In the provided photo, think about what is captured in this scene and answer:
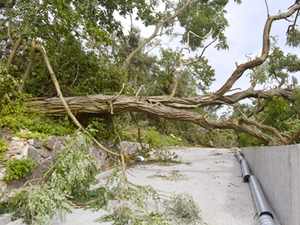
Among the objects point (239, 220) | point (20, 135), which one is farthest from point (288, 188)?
point (20, 135)

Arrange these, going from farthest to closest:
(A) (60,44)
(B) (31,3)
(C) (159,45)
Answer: (C) (159,45) → (A) (60,44) → (B) (31,3)

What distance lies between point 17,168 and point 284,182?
3846mm

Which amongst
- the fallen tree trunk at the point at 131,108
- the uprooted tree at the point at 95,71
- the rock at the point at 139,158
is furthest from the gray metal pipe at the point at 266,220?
the rock at the point at 139,158

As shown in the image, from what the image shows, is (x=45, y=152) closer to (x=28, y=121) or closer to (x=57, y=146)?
(x=57, y=146)

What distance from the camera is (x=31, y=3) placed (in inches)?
198

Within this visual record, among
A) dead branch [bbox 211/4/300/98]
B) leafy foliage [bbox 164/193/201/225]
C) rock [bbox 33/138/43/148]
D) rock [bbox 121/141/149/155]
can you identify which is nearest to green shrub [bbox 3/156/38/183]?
rock [bbox 33/138/43/148]

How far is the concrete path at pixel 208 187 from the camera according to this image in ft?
9.36

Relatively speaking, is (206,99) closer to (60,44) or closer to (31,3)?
(60,44)

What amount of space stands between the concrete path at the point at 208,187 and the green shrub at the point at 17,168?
970mm

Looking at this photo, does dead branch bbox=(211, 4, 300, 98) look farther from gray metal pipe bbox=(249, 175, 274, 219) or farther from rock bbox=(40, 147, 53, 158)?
rock bbox=(40, 147, 53, 158)

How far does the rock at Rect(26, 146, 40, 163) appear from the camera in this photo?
13.1ft

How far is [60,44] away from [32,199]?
4.46 meters

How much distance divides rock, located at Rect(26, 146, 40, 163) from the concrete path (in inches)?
55.8

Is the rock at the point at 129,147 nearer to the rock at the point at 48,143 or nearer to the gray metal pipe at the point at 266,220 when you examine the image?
the rock at the point at 48,143
